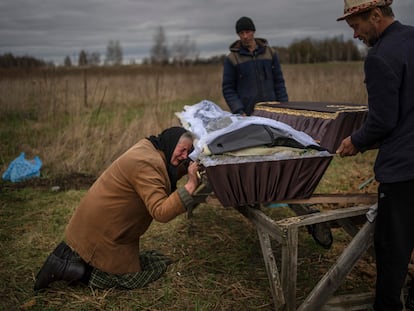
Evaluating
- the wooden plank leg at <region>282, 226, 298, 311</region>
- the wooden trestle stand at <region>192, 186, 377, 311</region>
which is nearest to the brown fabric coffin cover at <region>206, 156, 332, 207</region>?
the wooden trestle stand at <region>192, 186, 377, 311</region>

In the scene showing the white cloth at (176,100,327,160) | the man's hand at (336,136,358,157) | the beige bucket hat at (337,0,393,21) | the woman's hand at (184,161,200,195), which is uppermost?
the beige bucket hat at (337,0,393,21)

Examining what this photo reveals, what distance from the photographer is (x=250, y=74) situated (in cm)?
491

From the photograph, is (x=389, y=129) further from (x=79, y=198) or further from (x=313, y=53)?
(x=313, y=53)

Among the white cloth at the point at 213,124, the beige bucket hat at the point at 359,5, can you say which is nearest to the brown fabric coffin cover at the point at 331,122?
the white cloth at the point at 213,124

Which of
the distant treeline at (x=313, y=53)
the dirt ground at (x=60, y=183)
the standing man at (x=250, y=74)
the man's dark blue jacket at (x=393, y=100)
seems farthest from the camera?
the distant treeline at (x=313, y=53)

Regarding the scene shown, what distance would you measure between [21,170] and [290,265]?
5439 millimetres

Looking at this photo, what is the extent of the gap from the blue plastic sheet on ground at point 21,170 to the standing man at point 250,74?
11.9ft

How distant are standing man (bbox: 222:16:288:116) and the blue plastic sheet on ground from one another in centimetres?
363

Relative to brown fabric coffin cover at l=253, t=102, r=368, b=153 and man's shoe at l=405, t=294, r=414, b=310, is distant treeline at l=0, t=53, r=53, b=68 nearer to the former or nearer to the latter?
brown fabric coffin cover at l=253, t=102, r=368, b=153

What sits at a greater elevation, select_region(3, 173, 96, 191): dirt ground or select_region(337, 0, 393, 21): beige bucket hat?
select_region(337, 0, 393, 21): beige bucket hat

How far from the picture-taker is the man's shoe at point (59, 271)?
315cm

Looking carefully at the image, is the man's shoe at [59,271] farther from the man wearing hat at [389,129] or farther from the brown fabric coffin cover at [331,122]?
the man wearing hat at [389,129]

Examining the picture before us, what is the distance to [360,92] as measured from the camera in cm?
899

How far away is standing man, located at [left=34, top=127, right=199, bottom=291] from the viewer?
2.85 metres
